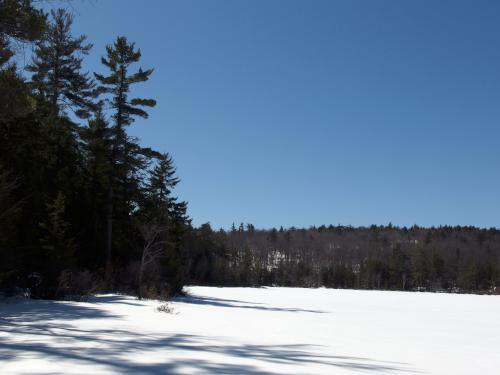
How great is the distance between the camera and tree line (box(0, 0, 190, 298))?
17.6 meters

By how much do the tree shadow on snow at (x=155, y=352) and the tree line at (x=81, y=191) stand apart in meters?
9.24

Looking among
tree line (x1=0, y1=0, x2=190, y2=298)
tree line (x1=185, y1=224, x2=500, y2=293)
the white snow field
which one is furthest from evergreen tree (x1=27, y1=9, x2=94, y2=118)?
tree line (x1=185, y1=224, x2=500, y2=293)

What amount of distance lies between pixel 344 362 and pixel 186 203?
97.5 feet

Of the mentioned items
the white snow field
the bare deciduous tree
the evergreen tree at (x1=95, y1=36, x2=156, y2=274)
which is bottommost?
the white snow field

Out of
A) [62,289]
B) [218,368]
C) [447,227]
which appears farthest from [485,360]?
[447,227]

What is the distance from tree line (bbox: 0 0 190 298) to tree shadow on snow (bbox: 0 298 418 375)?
9.24m

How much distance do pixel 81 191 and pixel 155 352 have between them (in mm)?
20806

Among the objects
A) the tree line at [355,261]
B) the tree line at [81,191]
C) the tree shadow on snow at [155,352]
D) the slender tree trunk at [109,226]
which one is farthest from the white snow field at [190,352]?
the tree line at [355,261]

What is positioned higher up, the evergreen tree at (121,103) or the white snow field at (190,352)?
the evergreen tree at (121,103)

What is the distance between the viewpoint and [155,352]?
5.93 metres

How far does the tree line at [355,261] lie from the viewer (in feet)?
291

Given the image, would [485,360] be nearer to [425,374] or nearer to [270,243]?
[425,374]

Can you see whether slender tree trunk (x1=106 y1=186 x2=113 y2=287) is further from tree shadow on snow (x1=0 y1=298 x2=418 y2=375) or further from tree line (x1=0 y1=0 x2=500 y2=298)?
tree shadow on snow (x1=0 y1=298 x2=418 y2=375)

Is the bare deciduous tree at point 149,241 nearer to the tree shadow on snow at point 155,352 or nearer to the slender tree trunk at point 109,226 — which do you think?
the slender tree trunk at point 109,226
